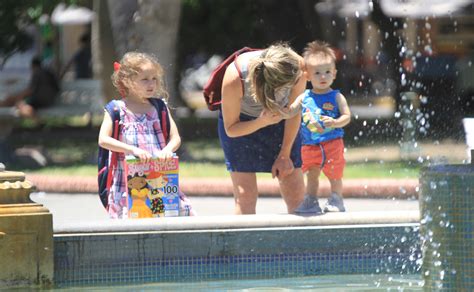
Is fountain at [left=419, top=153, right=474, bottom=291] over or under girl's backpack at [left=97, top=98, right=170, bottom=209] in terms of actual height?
under

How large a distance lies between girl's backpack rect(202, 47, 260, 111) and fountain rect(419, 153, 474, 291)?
72.5 inches

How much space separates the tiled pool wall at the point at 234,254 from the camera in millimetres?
7086

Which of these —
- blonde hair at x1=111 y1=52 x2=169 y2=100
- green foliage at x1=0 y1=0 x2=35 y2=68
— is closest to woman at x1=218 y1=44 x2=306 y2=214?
blonde hair at x1=111 y1=52 x2=169 y2=100

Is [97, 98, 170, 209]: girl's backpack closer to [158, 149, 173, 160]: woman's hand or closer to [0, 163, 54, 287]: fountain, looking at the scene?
[158, 149, 173, 160]: woman's hand

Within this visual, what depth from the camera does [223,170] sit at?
1358 centimetres

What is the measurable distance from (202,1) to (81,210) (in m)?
10.7

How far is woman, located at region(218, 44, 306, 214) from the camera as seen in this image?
6.95 m

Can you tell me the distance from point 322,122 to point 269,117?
1050 mm

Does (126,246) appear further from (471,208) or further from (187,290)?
(471,208)

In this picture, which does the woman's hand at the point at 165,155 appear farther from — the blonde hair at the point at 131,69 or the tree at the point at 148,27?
the tree at the point at 148,27

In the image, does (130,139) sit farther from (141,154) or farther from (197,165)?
(197,165)

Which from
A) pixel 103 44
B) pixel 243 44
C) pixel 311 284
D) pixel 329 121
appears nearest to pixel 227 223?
pixel 311 284

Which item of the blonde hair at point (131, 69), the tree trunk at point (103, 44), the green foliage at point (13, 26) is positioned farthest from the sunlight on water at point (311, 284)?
the green foliage at point (13, 26)

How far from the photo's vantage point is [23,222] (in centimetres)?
691
